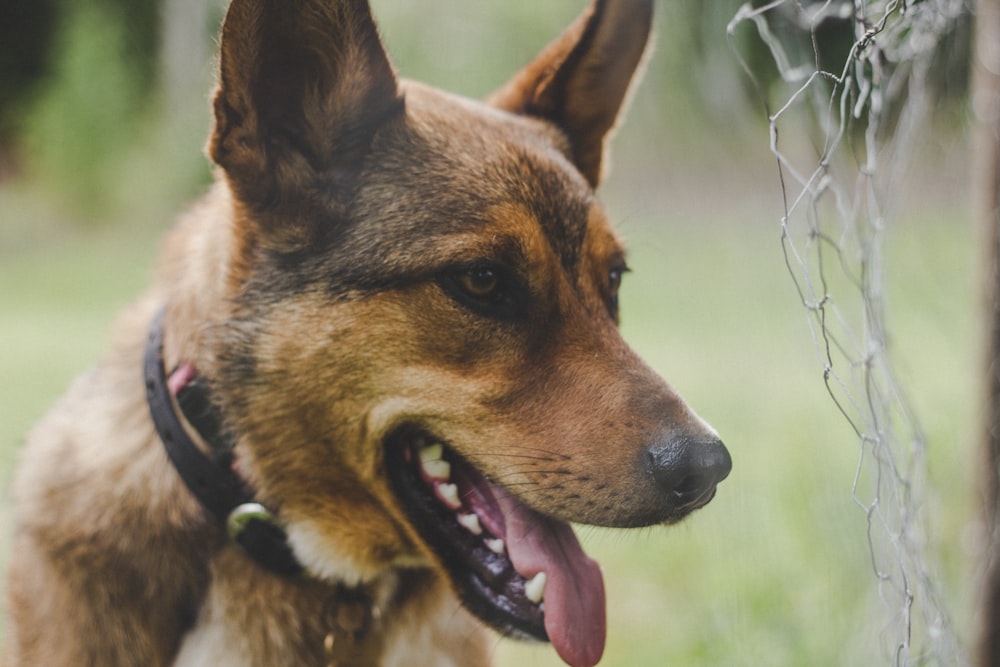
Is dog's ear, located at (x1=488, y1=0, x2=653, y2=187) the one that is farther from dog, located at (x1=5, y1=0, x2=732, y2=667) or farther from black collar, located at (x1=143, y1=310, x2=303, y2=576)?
black collar, located at (x1=143, y1=310, x2=303, y2=576)

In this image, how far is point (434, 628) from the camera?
2557 millimetres

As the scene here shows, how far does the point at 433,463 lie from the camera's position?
2.27 metres

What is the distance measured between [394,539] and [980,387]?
1.99 m

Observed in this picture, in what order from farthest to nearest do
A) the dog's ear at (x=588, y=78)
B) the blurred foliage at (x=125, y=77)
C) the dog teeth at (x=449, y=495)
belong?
the blurred foliage at (x=125, y=77), the dog's ear at (x=588, y=78), the dog teeth at (x=449, y=495)

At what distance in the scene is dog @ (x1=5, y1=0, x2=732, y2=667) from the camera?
215 centimetres

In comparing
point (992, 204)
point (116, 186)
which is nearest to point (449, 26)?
point (116, 186)

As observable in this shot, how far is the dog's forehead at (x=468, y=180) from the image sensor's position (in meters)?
2.26

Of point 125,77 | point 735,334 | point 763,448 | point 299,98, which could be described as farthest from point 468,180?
point 125,77

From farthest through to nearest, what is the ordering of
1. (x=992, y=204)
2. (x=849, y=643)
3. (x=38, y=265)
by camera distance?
(x=38, y=265) < (x=849, y=643) < (x=992, y=204)

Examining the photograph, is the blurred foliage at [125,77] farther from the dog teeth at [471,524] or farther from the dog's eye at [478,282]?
the dog teeth at [471,524]

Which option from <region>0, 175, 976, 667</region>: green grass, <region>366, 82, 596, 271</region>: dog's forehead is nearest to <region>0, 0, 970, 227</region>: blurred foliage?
<region>0, 175, 976, 667</region>: green grass

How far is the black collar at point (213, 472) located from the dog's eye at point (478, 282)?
0.67 m

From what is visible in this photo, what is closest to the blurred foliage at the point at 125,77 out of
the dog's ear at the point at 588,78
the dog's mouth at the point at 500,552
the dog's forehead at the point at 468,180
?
the dog's ear at the point at 588,78

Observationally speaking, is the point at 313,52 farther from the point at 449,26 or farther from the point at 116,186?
the point at 116,186
